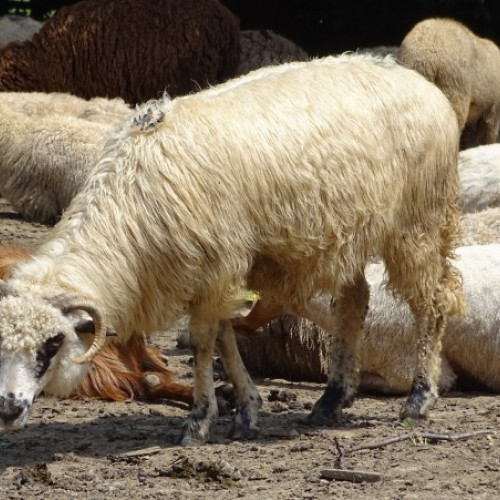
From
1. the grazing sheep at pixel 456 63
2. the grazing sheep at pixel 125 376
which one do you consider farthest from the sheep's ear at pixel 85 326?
the grazing sheep at pixel 456 63

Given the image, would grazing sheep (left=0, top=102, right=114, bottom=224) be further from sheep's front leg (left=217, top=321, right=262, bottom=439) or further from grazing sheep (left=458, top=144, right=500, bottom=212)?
sheep's front leg (left=217, top=321, right=262, bottom=439)

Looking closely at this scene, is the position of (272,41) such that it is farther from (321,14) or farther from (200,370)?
(200,370)

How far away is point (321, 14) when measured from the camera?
16.5 m

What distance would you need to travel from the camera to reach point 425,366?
22.9 ft

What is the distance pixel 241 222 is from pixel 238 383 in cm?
100

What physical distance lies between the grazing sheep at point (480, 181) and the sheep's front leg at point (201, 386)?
14.3 feet

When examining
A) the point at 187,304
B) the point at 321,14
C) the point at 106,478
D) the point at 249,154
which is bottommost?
the point at 106,478

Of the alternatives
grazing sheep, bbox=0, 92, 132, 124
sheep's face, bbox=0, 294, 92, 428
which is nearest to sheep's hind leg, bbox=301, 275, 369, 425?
sheep's face, bbox=0, 294, 92, 428

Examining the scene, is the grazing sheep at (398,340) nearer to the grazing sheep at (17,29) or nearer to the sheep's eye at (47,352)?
the sheep's eye at (47,352)

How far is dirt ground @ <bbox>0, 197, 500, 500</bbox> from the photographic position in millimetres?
5660

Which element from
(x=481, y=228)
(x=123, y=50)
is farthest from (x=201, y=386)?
(x=123, y=50)

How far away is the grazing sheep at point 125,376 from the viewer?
7.52 m

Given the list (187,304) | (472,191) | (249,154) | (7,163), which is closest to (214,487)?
(187,304)

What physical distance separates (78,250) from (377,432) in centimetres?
185
